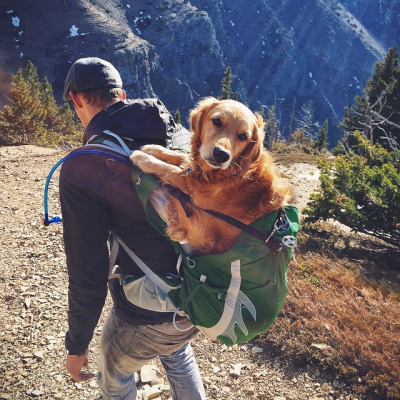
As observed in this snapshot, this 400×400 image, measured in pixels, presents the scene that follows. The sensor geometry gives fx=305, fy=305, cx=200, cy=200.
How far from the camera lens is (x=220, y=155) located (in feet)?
6.32

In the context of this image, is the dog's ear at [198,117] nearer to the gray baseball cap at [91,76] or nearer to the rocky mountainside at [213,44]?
the gray baseball cap at [91,76]

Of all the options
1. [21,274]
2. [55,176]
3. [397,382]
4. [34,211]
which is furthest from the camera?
[55,176]

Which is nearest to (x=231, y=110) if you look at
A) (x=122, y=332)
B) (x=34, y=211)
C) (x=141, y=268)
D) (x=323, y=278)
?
(x=141, y=268)

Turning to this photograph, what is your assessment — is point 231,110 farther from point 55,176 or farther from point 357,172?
point 55,176

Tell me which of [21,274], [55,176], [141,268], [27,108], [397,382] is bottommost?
[27,108]

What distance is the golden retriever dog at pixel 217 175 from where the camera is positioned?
1679mm

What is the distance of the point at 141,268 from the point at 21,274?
400cm

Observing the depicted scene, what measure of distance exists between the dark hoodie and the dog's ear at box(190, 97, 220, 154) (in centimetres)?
49

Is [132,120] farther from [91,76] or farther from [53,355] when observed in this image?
[53,355]

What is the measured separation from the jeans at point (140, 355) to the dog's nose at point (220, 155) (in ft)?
3.30

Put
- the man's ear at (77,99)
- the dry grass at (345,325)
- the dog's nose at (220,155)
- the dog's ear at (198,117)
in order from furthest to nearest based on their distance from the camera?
1. the dry grass at (345,325)
2. the dog's ear at (198,117)
3. the dog's nose at (220,155)
4. the man's ear at (77,99)

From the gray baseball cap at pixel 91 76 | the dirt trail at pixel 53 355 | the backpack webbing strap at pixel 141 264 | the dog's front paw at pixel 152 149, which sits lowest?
the dirt trail at pixel 53 355

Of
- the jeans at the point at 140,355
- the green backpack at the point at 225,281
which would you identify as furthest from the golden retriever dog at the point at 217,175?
the jeans at the point at 140,355

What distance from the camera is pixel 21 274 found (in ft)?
15.6
